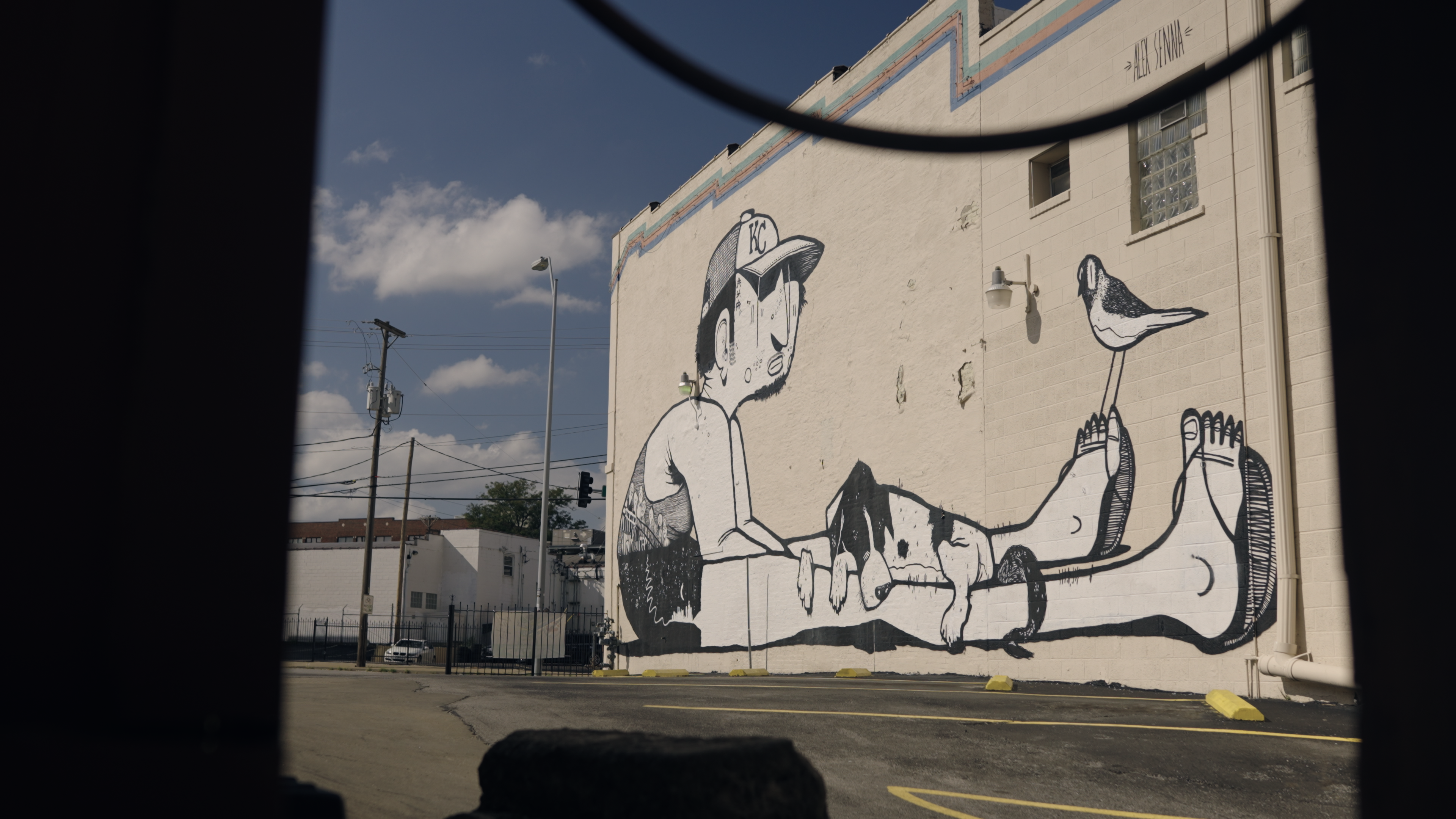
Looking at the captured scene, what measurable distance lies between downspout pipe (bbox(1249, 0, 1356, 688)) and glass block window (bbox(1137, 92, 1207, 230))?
3.04 ft

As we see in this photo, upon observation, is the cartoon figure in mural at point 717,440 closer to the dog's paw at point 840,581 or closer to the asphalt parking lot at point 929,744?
the dog's paw at point 840,581

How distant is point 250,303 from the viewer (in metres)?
1.18

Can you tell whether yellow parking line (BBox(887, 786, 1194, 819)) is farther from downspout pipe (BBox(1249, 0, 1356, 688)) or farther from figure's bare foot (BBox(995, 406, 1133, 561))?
figure's bare foot (BBox(995, 406, 1133, 561))

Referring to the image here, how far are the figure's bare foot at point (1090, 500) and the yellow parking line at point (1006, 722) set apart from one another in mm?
4693

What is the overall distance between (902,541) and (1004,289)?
14.2ft

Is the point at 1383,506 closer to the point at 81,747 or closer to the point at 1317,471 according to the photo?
the point at 81,747

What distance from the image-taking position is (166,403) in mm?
1130

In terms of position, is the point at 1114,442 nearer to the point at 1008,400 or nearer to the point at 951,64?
the point at 1008,400

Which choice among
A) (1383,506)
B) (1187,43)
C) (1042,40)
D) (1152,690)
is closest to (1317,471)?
(1152,690)

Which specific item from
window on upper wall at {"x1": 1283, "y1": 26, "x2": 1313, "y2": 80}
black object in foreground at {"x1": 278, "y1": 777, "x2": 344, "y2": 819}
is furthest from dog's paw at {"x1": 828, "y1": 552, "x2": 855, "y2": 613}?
black object in foreground at {"x1": 278, "y1": 777, "x2": 344, "y2": 819}

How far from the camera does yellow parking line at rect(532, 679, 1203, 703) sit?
1017cm

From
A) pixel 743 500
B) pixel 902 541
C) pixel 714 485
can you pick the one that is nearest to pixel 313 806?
pixel 902 541

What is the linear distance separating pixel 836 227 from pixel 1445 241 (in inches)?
679

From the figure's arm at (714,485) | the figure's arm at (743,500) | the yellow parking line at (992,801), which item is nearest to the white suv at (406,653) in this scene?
the figure's arm at (714,485)
